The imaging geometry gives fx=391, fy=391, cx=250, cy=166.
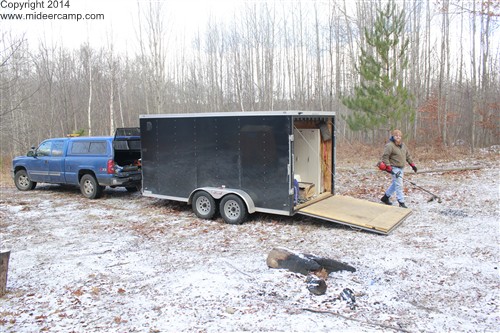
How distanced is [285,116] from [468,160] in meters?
12.6

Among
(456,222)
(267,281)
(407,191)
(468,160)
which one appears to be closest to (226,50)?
(468,160)

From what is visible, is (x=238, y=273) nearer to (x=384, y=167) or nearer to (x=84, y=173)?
(x=384, y=167)

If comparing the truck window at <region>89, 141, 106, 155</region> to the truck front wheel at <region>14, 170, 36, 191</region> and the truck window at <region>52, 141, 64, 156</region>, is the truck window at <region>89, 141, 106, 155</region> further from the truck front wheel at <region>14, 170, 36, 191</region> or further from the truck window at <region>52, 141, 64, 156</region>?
the truck front wheel at <region>14, 170, 36, 191</region>

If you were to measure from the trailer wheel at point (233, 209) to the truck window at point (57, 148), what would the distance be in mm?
6545

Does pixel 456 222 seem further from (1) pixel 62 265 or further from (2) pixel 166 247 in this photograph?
(1) pixel 62 265

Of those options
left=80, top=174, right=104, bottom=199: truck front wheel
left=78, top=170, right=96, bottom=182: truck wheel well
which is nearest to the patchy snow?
left=80, top=174, right=104, bottom=199: truck front wheel

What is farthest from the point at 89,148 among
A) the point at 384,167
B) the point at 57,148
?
the point at 384,167

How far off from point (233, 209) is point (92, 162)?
5.20 metres

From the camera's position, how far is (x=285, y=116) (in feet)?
25.6

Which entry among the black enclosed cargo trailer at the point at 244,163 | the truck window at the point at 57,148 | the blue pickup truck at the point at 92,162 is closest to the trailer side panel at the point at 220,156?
the black enclosed cargo trailer at the point at 244,163

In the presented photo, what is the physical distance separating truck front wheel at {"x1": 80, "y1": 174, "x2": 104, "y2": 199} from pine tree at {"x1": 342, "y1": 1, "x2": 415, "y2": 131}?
1150 centimetres

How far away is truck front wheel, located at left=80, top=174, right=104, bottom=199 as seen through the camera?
11.5m

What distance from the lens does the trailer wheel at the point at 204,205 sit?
349 inches

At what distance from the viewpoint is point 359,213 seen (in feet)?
27.0
